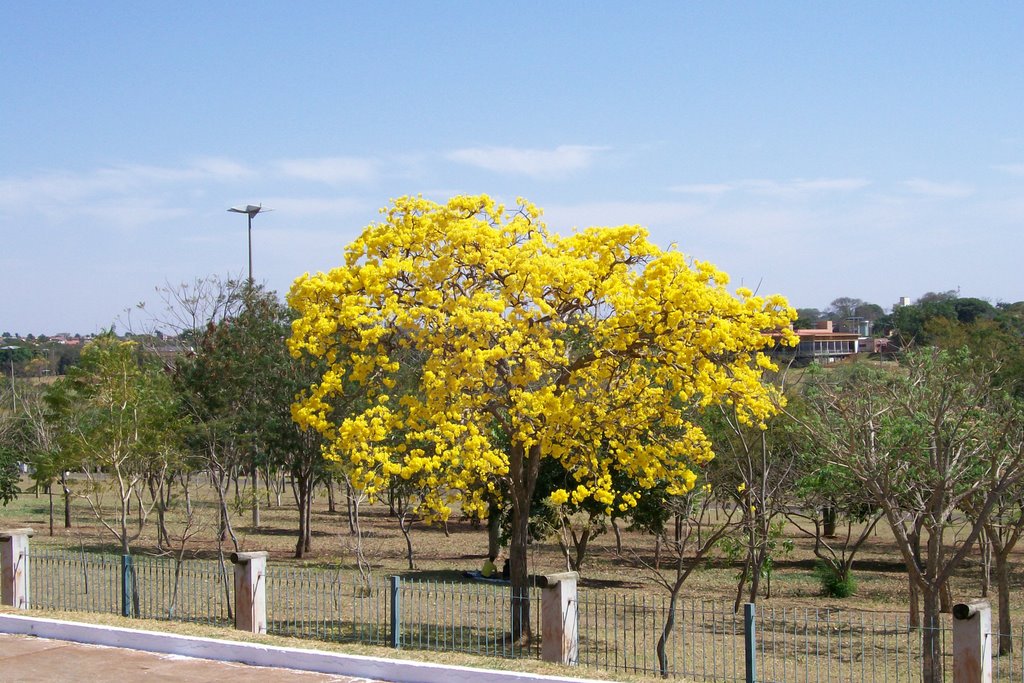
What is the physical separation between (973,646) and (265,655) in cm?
703

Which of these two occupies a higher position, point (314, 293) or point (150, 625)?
point (314, 293)

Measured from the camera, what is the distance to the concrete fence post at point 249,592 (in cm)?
1288

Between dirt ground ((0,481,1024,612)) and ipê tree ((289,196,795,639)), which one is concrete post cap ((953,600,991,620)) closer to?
ipê tree ((289,196,795,639))

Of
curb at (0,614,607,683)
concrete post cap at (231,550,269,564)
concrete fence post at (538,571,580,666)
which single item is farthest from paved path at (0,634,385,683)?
concrete fence post at (538,571,580,666)

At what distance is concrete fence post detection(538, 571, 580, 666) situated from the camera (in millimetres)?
11273

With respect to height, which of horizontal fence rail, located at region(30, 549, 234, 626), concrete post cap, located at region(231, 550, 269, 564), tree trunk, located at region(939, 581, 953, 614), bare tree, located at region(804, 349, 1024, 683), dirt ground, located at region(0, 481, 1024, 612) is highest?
bare tree, located at region(804, 349, 1024, 683)

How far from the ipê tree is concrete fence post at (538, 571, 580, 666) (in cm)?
144

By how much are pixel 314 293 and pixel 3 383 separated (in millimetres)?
37789

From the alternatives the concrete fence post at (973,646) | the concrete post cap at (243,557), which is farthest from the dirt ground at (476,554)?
the concrete fence post at (973,646)

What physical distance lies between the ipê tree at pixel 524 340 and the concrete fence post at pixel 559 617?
4.71 ft

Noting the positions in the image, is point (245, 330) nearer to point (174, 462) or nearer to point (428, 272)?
point (174, 462)

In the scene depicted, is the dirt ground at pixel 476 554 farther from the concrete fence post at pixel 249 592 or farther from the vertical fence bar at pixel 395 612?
the vertical fence bar at pixel 395 612

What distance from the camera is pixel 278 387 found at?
84.9ft

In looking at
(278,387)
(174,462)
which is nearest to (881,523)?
(278,387)
